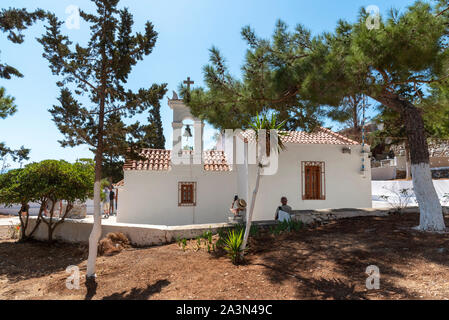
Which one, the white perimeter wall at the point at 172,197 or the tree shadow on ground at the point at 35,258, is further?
the white perimeter wall at the point at 172,197

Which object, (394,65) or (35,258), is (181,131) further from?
(394,65)

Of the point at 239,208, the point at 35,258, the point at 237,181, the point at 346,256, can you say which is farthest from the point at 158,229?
Result: the point at 237,181

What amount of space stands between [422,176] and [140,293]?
619cm

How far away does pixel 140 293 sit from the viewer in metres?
4.25

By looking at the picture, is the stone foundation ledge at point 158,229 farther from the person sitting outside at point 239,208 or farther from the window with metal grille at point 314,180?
the window with metal grille at point 314,180

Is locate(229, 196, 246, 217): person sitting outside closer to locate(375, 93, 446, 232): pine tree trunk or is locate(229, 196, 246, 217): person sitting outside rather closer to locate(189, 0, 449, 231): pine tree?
locate(189, 0, 449, 231): pine tree

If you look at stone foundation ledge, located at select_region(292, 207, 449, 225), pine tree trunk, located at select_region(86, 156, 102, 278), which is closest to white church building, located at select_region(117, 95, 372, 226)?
stone foundation ledge, located at select_region(292, 207, 449, 225)

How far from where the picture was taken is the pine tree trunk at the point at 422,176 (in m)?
5.92

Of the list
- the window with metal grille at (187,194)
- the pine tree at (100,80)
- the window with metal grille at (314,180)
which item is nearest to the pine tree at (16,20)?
the pine tree at (100,80)

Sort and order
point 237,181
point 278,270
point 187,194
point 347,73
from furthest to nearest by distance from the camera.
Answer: point 237,181
point 187,194
point 347,73
point 278,270

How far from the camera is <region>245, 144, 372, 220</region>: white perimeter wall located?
10.5m

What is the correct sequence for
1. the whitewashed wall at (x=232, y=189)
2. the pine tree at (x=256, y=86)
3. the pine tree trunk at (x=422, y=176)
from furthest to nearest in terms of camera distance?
1. the whitewashed wall at (x=232, y=189)
2. the pine tree at (x=256, y=86)
3. the pine tree trunk at (x=422, y=176)

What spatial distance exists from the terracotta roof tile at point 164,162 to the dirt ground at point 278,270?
16.4 feet
